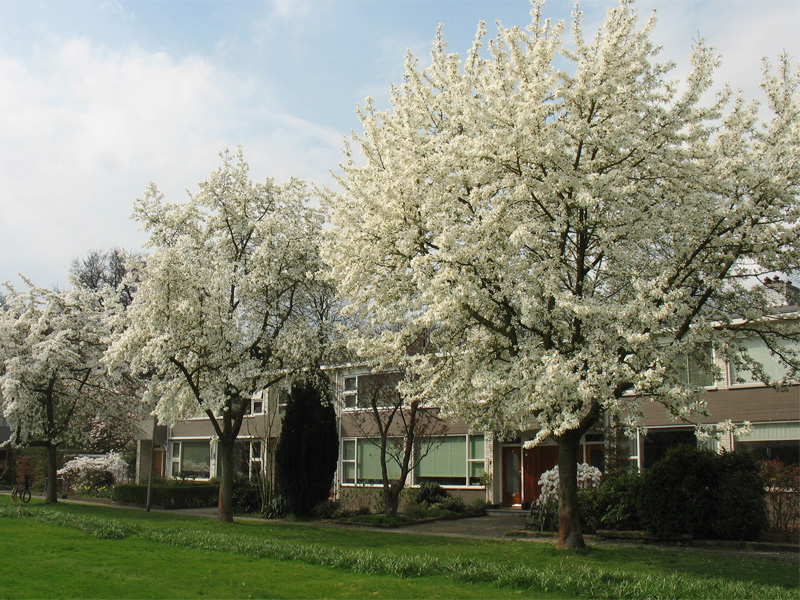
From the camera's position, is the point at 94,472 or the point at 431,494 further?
the point at 94,472

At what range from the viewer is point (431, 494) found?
2634cm

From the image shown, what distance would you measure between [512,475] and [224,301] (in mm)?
12454

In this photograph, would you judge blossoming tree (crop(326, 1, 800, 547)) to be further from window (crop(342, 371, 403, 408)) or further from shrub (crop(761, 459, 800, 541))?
window (crop(342, 371, 403, 408))

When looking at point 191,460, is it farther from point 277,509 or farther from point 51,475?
point 277,509

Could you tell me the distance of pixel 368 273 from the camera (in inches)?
619

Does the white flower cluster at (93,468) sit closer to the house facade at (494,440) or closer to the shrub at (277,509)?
the house facade at (494,440)

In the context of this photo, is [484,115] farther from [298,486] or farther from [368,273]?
[298,486]

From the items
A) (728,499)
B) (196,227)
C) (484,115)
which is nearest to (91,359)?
(196,227)

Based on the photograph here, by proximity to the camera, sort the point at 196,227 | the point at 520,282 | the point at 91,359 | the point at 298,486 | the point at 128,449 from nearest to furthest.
→ the point at 520,282 → the point at 196,227 → the point at 298,486 → the point at 91,359 → the point at 128,449

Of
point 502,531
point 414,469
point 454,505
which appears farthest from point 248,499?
point 502,531

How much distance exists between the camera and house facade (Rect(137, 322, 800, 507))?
19891 millimetres

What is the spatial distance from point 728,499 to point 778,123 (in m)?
8.54

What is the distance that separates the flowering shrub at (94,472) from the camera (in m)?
35.8

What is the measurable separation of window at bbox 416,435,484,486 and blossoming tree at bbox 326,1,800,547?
464 inches
